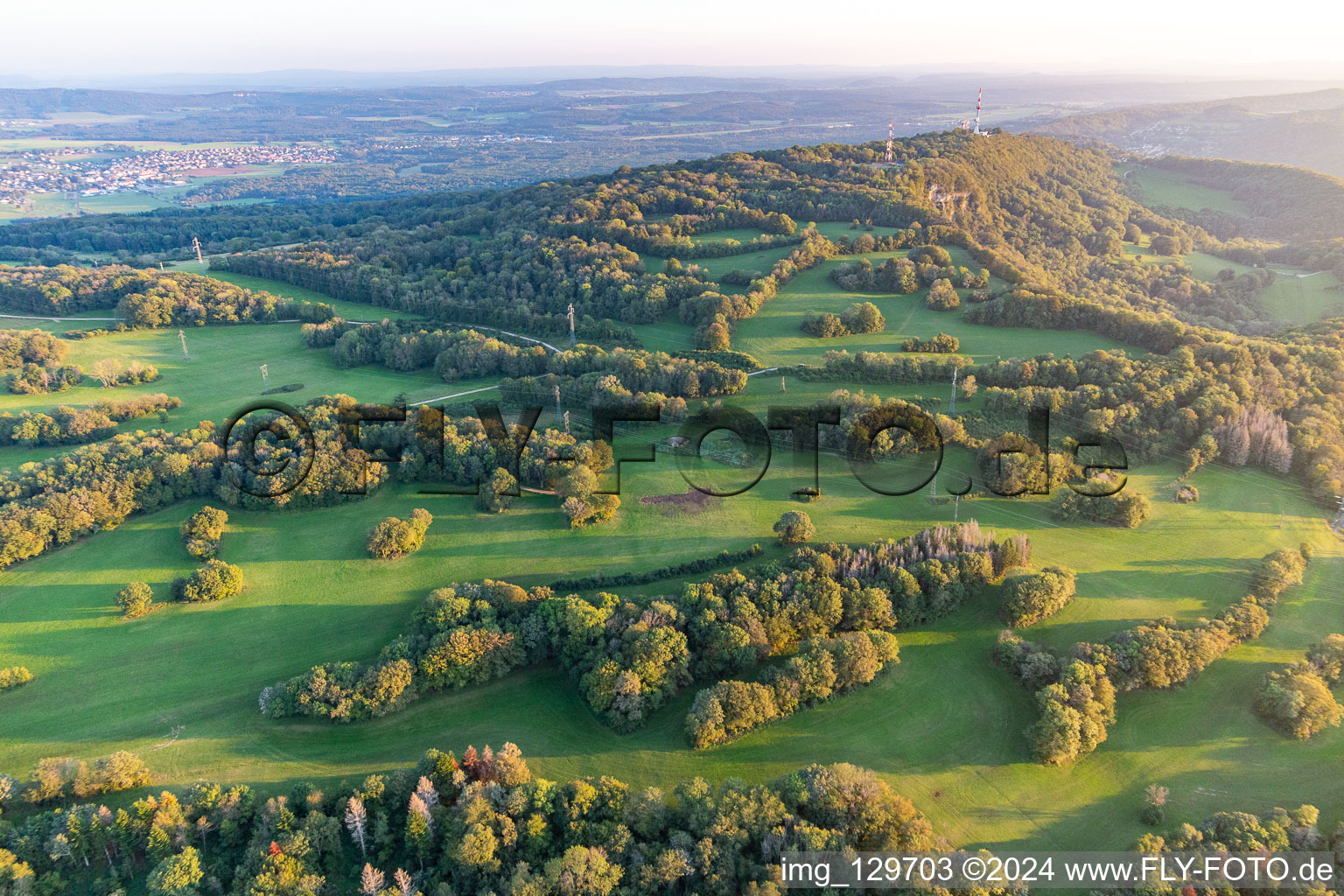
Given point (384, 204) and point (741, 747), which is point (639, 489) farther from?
point (384, 204)

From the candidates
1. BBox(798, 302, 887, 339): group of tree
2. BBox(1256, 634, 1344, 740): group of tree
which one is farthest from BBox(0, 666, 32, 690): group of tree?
BBox(798, 302, 887, 339): group of tree

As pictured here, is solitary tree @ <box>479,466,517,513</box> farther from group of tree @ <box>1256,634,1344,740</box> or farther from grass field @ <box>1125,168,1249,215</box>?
grass field @ <box>1125,168,1249,215</box>

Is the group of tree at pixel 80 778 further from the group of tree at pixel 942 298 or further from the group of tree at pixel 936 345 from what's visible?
the group of tree at pixel 942 298

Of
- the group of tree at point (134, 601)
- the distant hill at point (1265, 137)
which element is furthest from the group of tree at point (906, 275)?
the distant hill at point (1265, 137)

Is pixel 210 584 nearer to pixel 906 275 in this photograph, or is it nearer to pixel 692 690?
pixel 692 690

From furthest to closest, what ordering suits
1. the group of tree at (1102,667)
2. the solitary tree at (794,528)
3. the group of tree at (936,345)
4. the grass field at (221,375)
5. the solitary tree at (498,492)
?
the group of tree at (936,345) < the grass field at (221,375) < the solitary tree at (498,492) < the solitary tree at (794,528) < the group of tree at (1102,667)

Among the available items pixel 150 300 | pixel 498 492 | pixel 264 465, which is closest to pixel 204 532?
pixel 264 465

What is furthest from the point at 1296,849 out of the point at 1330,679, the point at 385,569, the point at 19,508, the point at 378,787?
the point at 19,508
